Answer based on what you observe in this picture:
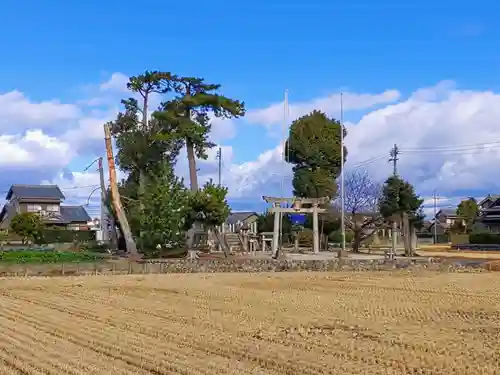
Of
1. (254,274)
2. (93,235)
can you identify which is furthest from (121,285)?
(93,235)

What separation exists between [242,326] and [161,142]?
2509cm

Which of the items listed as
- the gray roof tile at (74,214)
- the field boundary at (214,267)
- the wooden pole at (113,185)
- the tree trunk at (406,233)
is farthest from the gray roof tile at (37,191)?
the field boundary at (214,267)

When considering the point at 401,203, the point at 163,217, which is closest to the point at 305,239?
the point at 401,203

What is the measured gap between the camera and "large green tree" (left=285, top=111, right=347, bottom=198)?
4534cm

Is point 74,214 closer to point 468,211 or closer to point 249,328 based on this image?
point 468,211

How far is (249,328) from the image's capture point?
10320 mm

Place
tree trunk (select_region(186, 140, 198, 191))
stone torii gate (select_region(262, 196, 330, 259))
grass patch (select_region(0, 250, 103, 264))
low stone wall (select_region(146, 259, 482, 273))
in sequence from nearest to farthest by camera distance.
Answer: low stone wall (select_region(146, 259, 482, 273)) → grass patch (select_region(0, 250, 103, 264)) → stone torii gate (select_region(262, 196, 330, 259)) → tree trunk (select_region(186, 140, 198, 191))

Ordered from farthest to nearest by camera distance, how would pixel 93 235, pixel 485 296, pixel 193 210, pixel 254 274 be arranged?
pixel 93 235, pixel 193 210, pixel 254 274, pixel 485 296

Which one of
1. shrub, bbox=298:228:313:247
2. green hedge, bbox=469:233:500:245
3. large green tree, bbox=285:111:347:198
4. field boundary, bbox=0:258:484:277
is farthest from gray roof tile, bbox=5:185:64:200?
field boundary, bbox=0:258:484:277

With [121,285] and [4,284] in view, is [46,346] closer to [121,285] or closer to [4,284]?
[121,285]

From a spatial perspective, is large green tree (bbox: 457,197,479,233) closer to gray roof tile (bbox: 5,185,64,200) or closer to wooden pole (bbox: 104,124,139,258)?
gray roof tile (bbox: 5,185,64,200)

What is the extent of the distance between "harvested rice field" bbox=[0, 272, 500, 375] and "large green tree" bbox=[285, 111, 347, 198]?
2673 cm

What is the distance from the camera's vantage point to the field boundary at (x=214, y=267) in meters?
23.6

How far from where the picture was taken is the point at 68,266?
947 inches
